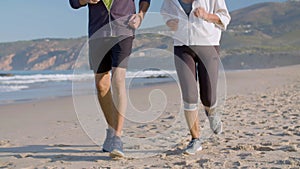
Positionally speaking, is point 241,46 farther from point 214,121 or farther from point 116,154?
point 116,154


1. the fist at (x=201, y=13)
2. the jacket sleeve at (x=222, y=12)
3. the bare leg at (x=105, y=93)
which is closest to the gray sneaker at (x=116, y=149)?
the bare leg at (x=105, y=93)

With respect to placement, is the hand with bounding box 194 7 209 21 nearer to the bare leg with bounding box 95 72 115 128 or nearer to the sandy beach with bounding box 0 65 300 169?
the bare leg with bounding box 95 72 115 128

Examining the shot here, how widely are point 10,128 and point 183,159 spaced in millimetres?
3833

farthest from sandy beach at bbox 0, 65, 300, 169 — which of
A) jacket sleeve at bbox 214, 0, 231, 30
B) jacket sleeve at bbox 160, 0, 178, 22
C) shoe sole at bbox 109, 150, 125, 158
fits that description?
jacket sleeve at bbox 160, 0, 178, 22

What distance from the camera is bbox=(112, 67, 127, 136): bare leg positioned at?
4.03 meters

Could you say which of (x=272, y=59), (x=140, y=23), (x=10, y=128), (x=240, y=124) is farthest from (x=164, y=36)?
(x=272, y=59)

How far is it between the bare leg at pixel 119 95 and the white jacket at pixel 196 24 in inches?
24.6

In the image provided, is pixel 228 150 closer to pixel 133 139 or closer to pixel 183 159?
pixel 183 159

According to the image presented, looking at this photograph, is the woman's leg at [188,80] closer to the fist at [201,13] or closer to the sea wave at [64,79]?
the fist at [201,13]

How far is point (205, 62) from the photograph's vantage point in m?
4.05

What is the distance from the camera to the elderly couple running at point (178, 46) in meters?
4.00

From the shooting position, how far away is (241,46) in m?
87.3

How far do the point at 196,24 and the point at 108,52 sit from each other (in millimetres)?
912

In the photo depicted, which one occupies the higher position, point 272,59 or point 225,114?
point 225,114
